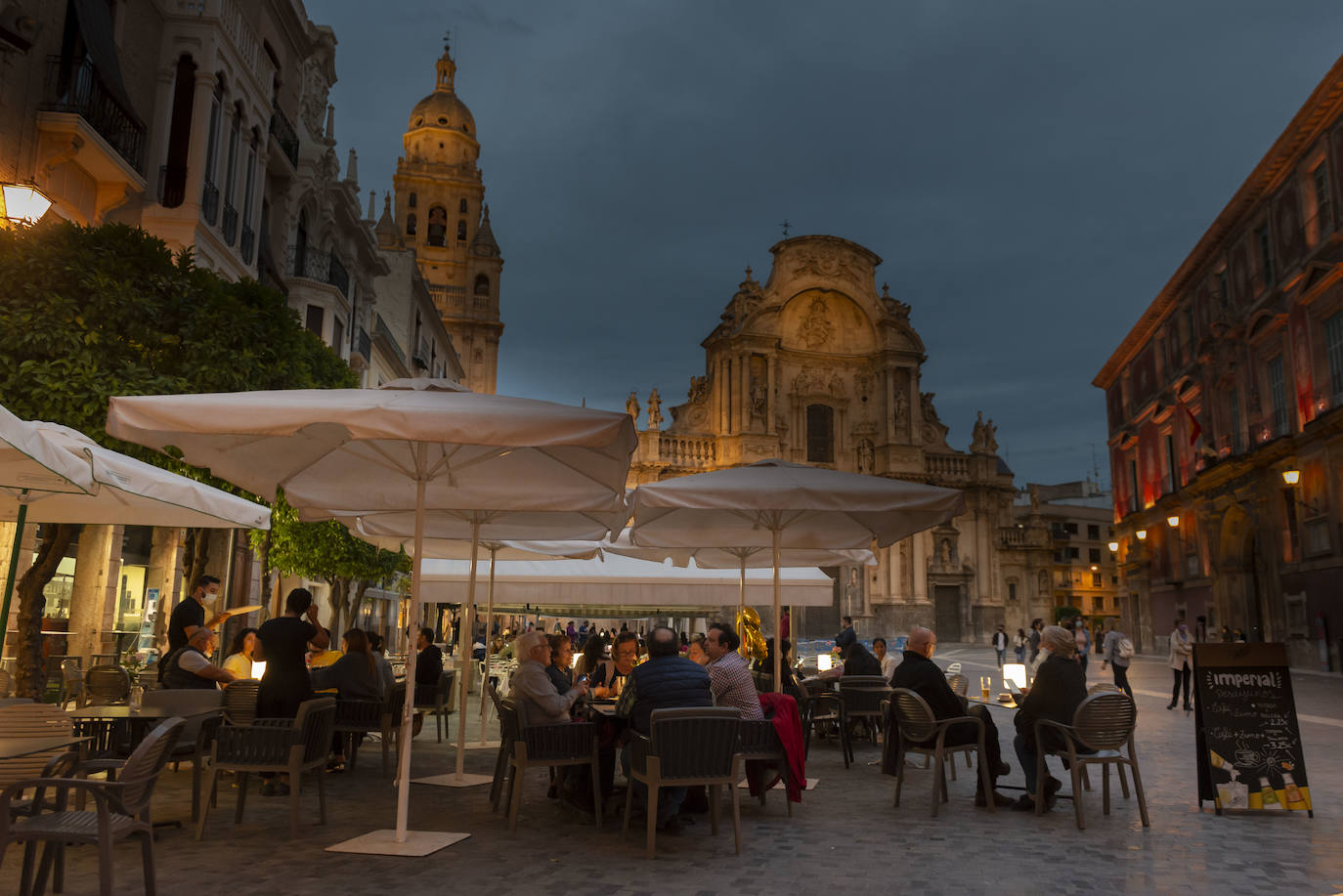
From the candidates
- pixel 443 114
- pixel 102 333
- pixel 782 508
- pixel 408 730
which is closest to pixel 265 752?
pixel 408 730

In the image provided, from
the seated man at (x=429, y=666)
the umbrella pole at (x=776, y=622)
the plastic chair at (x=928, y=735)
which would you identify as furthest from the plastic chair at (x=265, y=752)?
the seated man at (x=429, y=666)

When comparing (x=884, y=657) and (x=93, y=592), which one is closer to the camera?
(x=884, y=657)

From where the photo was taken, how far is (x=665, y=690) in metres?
6.37

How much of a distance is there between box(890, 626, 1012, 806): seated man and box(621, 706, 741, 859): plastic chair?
6.98ft

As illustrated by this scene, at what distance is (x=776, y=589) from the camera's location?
888cm

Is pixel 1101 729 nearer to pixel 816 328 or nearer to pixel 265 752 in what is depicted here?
pixel 265 752

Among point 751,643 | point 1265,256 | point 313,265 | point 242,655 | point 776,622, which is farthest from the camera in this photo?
point 1265,256

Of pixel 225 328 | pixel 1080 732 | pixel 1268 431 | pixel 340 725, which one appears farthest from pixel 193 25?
pixel 1268 431

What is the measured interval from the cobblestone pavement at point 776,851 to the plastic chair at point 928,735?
0.20 metres

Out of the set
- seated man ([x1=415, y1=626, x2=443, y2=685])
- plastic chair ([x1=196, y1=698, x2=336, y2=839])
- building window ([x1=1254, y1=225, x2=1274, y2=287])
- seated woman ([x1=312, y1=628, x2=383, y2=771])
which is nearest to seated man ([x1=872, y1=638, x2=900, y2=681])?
seated man ([x1=415, y1=626, x2=443, y2=685])

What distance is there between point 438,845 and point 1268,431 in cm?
2700

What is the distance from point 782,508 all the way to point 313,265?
19532 mm

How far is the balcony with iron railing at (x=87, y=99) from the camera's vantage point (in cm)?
1368

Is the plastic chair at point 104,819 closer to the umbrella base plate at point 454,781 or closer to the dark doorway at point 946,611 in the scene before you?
the umbrella base plate at point 454,781
